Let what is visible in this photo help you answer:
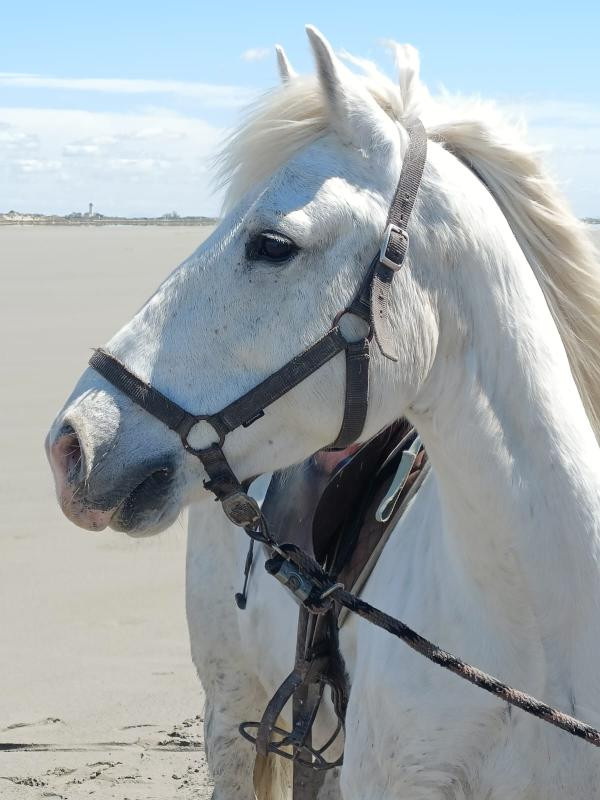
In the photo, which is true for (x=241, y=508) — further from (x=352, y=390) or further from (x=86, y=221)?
(x=86, y=221)

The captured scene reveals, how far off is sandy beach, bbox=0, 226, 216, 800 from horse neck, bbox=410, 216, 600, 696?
704 millimetres

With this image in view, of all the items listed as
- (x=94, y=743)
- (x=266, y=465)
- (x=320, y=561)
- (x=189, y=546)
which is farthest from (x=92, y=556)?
(x=266, y=465)

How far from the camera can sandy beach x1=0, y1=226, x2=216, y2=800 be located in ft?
13.0

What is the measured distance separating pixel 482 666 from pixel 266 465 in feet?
1.72

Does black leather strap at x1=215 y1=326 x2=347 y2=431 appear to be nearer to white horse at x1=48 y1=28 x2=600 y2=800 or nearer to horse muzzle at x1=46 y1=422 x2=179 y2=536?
white horse at x1=48 y1=28 x2=600 y2=800

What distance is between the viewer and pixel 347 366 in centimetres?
172

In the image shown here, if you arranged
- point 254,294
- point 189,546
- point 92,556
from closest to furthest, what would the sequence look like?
point 254,294
point 189,546
point 92,556

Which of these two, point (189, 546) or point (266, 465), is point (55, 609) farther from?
point (266, 465)

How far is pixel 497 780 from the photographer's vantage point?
1783 mm

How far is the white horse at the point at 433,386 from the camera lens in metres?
1.72

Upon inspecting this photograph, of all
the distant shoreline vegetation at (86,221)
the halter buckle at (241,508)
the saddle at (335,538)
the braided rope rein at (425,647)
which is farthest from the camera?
the distant shoreline vegetation at (86,221)

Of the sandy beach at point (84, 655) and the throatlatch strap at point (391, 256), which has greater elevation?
the throatlatch strap at point (391, 256)

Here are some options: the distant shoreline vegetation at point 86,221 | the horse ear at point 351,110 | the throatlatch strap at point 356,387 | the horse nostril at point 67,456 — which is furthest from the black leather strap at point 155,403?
the distant shoreline vegetation at point 86,221

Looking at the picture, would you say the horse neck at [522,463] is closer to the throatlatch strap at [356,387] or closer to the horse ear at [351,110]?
the throatlatch strap at [356,387]
